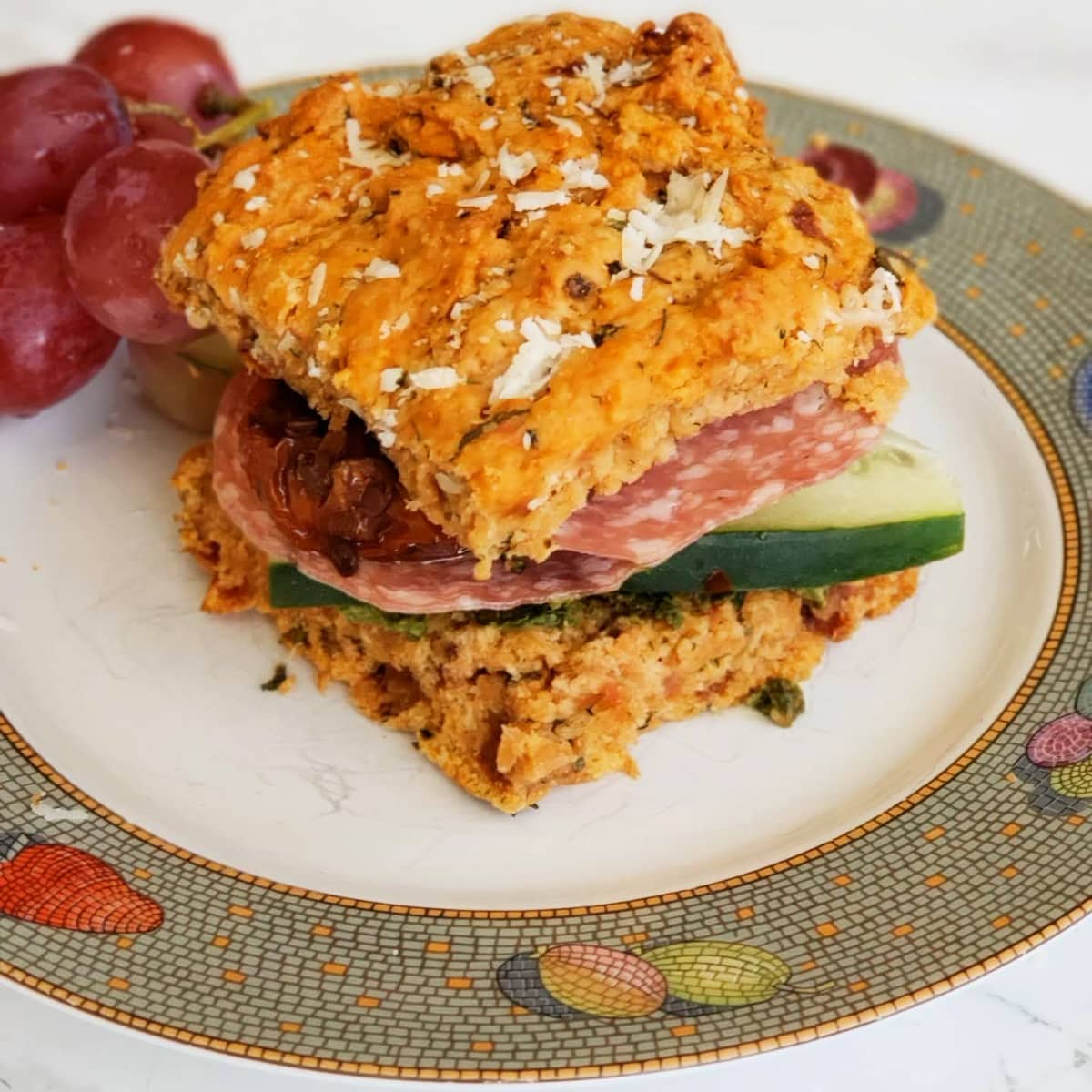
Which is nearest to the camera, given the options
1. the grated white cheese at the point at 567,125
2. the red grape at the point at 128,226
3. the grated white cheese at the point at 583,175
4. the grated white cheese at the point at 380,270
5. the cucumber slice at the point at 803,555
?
the grated white cheese at the point at 380,270

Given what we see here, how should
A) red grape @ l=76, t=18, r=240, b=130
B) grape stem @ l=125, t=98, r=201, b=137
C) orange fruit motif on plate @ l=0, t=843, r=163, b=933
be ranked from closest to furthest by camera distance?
orange fruit motif on plate @ l=0, t=843, r=163, b=933 → grape stem @ l=125, t=98, r=201, b=137 → red grape @ l=76, t=18, r=240, b=130

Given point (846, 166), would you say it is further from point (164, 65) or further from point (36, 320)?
point (36, 320)

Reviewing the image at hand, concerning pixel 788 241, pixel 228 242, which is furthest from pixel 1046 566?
pixel 228 242

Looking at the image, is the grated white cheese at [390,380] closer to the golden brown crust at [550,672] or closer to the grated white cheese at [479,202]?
the grated white cheese at [479,202]

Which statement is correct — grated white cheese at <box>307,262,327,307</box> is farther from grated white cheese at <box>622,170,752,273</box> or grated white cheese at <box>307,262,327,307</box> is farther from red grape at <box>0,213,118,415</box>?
red grape at <box>0,213,118,415</box>

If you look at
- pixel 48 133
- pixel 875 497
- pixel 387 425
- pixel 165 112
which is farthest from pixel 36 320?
pixel 875 497

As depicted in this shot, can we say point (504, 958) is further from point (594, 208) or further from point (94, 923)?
point (594, 208)

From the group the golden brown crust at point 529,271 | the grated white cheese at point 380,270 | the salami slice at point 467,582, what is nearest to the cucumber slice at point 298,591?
the salami slice at point 467,582

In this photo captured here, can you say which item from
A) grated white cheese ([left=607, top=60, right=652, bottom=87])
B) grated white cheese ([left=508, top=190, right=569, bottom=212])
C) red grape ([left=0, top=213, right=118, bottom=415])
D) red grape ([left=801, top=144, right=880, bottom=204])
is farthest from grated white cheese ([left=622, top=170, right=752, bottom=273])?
red grape ([left=801, top=144, right=880, bottom=204])
